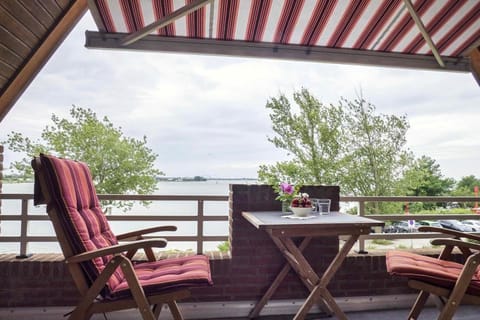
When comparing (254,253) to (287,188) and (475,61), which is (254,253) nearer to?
(287,188)

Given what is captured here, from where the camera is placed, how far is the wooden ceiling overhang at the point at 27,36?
225cm

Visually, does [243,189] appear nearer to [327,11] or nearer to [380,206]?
[327,11]

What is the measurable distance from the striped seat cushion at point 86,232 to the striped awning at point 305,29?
115 cm

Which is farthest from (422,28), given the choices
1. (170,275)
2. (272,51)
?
(170,275)

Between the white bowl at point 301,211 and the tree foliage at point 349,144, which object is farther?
the tree foliage at point 349,144

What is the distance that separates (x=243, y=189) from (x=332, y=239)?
2.91 feet

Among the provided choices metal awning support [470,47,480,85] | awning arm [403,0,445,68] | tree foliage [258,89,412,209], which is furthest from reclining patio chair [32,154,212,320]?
tree foliage [258,89,412,209]

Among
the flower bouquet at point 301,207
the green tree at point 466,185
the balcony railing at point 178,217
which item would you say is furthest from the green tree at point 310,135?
the flower bouquet at point 301,207

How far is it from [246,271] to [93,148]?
5439mm

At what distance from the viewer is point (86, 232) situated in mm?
1761

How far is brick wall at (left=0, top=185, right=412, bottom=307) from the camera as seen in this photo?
2.52 meters

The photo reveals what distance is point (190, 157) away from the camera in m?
10.0

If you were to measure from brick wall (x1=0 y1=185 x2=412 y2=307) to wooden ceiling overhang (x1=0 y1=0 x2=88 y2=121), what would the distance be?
1.38 meters

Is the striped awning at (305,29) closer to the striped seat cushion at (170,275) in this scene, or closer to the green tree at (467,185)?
Result: the striped seat cushion at (170,275)
